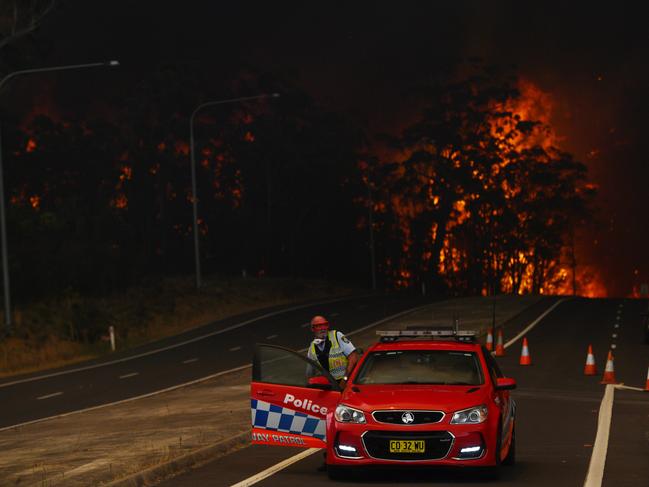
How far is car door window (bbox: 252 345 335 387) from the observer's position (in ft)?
43.6

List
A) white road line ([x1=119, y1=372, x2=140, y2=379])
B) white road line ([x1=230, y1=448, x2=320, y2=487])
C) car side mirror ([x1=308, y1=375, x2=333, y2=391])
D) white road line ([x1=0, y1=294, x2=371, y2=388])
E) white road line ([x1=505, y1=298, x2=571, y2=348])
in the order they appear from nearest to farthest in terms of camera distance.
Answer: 1. white road line ([x1=230, y1=448, x2=320, y2=487])
2. car side mirror ([x1=308, y1=375, x2=333, y2=391])
3. white road line ([x1=119, y1=372, x2=140, y2=379])
4. white road line ([x1=0, y1=294, x2=371, y2=388])
5. white road line ([x1=505, y1=298, x2=571, y2=348])

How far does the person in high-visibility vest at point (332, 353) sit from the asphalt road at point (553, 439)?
1003 millimetres

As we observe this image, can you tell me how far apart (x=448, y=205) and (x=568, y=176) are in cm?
939

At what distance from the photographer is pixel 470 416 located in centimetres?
1230

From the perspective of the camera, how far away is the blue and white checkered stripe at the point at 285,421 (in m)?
13.2

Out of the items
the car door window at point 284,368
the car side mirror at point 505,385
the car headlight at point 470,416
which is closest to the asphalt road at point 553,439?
the car headlight at point 470,416

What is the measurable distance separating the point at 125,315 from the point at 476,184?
4469 centimetres

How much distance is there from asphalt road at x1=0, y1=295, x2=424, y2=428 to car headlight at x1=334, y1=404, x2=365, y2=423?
11776 mm

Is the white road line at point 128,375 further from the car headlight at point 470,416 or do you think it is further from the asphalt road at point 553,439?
the car headlight at point 470,416

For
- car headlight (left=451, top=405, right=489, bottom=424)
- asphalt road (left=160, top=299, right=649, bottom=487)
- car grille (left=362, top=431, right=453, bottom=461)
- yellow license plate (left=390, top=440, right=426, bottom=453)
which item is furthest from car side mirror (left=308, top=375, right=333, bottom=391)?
car headlight (left=451, top=405, right=489, bottom=424)

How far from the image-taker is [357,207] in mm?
98750

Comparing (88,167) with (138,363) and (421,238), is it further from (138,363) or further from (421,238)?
(138,363)

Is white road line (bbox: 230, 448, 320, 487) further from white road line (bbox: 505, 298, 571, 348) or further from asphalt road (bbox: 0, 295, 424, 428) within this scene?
white road line (bbox: 505, 298, 571, 348)

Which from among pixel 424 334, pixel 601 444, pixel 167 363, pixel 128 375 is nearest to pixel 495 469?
pixel 424 334
